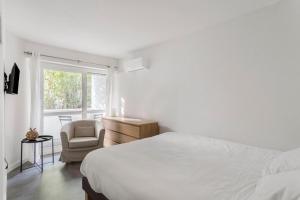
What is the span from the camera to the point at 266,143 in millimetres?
2225

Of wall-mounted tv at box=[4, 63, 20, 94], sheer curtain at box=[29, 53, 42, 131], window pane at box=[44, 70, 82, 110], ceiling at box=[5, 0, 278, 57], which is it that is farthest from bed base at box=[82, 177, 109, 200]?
window pane at box=[44, 70, 82, 110]

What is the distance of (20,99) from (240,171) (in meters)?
3.85

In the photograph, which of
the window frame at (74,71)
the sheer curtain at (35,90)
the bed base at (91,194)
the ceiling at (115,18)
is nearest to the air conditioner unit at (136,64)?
the ceiling at (115,18)

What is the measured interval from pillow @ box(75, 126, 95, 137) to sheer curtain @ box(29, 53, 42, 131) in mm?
763

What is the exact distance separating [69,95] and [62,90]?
197 millimetres

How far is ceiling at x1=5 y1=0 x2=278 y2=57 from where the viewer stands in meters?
A: 2.15

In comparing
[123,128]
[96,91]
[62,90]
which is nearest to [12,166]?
[62,90]

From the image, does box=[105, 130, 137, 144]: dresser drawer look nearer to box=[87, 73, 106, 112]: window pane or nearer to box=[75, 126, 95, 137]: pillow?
box=[75, 126, 95, 137]: pillow

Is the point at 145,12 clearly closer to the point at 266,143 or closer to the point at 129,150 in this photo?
the point at 129,150

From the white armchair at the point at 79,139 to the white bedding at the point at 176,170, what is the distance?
148 centimetres

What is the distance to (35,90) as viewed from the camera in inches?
140

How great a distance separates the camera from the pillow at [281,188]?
2.73ft

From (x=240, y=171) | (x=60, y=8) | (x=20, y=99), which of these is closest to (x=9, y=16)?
(x=60, y=8)

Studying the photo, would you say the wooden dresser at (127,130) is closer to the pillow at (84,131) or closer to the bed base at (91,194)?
the pillow at (84,131)
